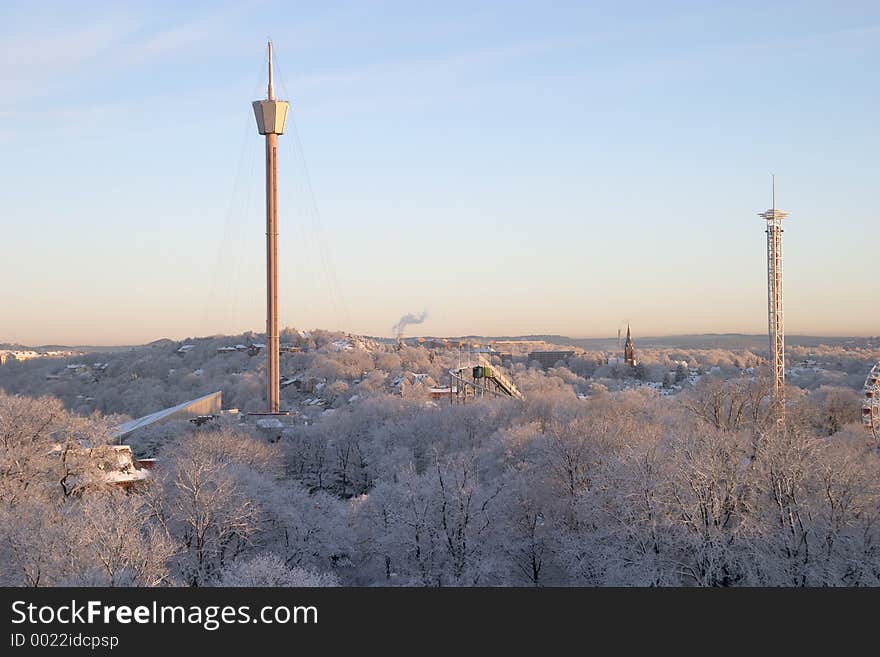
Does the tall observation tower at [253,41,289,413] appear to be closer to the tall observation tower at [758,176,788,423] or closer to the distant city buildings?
the tall observation tower at [758,176,788,423]

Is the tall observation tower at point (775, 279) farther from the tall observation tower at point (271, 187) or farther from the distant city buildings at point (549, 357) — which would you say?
the distant city buildings at point (549, 357)

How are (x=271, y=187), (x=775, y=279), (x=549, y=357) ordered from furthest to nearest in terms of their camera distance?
(x=549, y=357) < (x=271, y=187) < (x=775, y=279)

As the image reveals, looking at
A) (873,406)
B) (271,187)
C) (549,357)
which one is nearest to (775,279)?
(873,406)

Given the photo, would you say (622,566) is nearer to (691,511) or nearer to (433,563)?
(691,511)

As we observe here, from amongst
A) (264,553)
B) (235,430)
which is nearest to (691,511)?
(264,553)

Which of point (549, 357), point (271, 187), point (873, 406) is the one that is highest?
point (271, 187)

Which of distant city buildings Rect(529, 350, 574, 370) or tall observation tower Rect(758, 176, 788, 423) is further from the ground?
tall observation tower Rect(758, 176, 788, 423)

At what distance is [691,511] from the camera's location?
88.4 ft

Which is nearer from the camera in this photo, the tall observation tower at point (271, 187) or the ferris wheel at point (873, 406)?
the ferris wheel at point (873, 406)

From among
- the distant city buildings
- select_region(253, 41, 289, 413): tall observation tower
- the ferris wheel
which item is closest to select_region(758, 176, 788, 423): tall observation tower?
the ferris wheel

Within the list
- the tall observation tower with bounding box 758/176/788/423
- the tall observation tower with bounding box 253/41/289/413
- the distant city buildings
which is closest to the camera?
the tall observation tower with bounding box 758/176/788/423

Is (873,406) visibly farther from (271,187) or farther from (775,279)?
(271,187)

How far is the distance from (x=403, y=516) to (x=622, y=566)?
764 centimetres

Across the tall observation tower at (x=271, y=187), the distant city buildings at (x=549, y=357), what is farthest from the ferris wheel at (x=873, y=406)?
the distant city buildings at (x=549, y=357)
